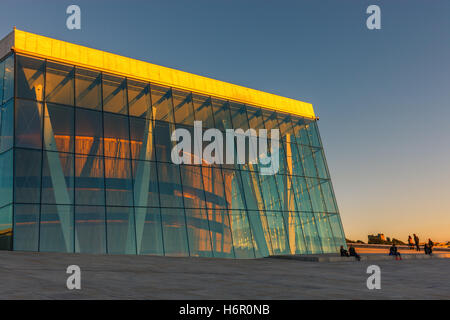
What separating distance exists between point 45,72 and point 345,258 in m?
20.1

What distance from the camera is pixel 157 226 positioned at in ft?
76.0

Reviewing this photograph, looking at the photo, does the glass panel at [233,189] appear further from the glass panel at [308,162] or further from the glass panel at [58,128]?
the glass panel at [58,128]

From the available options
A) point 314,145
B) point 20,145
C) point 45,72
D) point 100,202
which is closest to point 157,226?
point 100,202

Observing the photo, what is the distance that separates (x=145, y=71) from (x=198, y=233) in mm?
11424

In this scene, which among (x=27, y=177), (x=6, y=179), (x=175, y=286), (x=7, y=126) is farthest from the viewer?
(x=7, y=126)

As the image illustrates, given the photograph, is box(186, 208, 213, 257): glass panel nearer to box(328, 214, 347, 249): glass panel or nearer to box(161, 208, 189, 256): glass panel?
box(161, 208, 189, 256): glass panel

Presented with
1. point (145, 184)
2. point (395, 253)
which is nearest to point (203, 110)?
point (145, 184)

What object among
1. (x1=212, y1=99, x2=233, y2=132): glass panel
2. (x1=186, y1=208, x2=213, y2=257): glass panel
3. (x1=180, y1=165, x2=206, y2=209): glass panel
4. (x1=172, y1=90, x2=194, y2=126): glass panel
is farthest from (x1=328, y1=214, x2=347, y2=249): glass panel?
(x1=172, y1=90, x2=194, y2=126): glass panel

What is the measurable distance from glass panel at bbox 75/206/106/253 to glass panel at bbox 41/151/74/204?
0.95m

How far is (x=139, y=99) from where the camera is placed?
26.8 meters

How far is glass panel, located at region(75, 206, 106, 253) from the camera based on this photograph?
20922mm

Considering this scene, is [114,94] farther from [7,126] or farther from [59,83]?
[7,126]

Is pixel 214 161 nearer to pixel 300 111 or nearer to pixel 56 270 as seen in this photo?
pixel 300 111

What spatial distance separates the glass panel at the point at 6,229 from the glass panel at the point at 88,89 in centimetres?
738
